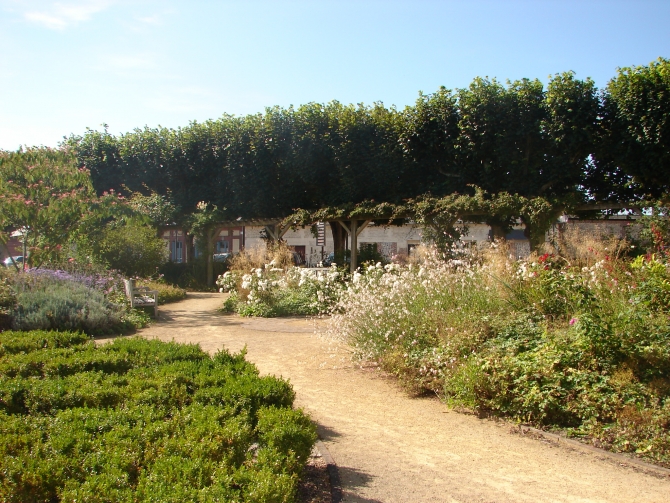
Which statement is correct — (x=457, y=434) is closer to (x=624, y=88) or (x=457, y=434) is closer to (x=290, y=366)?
(x=290, y=366)

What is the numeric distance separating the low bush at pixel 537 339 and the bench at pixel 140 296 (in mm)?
6129

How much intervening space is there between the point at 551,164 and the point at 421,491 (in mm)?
14240

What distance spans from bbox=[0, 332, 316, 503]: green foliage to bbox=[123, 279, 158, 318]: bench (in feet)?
23.3

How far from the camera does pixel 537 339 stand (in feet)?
18.5

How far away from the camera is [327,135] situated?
19.2 meters

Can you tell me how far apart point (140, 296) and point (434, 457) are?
9.82 meters

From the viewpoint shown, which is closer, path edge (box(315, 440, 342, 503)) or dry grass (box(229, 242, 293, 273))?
path edge (box(315, 440, 342, 503))

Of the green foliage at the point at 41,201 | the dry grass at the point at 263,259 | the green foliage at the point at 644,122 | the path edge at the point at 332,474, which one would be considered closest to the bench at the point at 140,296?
the green foliage at the point at 41,201

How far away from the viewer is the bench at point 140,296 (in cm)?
1206

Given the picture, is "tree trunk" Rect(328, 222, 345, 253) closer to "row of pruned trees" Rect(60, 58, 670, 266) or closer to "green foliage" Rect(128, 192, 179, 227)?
"row of pruned trees" Rect(60, 58, 670, 266)

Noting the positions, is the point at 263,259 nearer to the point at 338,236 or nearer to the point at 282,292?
the point at 282,292

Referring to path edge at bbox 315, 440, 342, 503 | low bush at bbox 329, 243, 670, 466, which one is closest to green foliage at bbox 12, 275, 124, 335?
low bush at bbox 329, 243, 670, 466

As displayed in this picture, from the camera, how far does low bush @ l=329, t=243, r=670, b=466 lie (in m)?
4.58

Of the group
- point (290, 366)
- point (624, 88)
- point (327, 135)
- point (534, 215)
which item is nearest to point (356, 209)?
point (327, 135)
